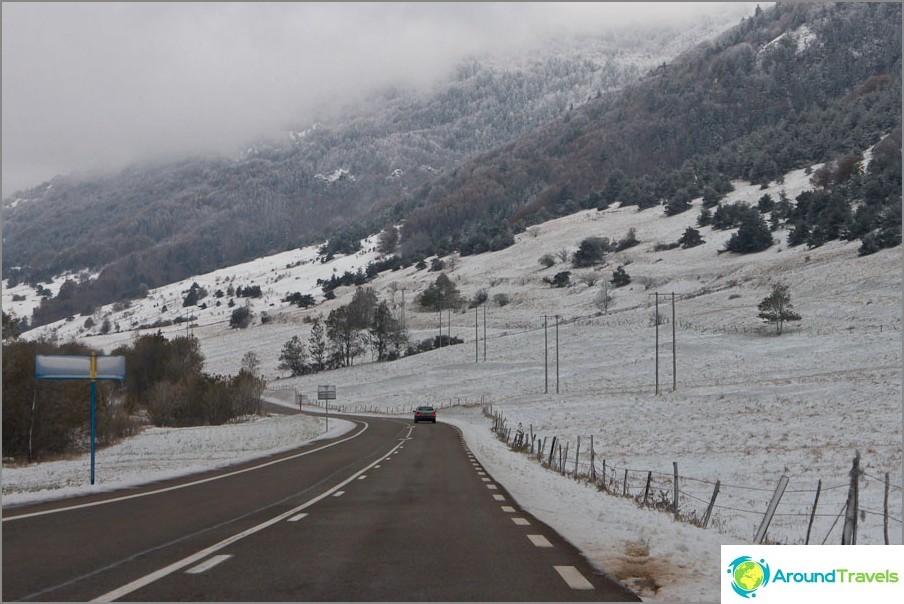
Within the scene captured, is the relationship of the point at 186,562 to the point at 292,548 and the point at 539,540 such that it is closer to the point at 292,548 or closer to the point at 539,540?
the point at 292,548

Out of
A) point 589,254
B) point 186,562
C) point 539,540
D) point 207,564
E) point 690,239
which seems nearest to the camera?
point 207,564

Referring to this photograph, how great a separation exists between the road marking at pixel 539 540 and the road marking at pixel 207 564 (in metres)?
4.00

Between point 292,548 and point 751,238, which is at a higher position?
point 751,238

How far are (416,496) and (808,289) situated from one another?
10818 centimetres

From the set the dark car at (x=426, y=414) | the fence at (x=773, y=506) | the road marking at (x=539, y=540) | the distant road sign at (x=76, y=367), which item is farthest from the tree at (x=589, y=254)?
the road marking at (x=539, y=540)

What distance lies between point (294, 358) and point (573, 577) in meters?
132

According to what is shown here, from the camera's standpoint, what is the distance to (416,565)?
31.8 feet

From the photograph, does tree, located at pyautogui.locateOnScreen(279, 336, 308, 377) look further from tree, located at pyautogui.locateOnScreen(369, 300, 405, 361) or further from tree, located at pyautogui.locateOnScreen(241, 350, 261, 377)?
tree, located at pyautogui.locateOnScreen(369, 300, 405, 361)

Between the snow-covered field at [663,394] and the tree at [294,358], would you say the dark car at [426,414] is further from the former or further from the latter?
the tree at [294,358]

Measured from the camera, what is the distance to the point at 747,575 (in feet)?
24.9

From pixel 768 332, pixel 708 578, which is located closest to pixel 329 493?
pixel 708 578

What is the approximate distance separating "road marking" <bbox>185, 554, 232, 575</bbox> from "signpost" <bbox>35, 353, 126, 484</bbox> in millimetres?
14027

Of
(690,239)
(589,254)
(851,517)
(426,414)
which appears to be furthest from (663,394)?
(690,239)

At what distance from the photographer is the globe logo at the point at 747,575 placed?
7500mm
